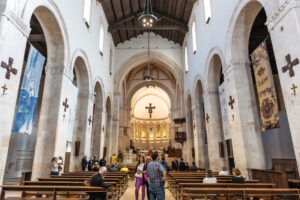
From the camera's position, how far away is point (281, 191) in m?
3.50

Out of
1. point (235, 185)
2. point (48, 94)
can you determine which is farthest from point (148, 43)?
point (235, 185)

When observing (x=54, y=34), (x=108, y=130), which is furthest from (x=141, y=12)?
(x=54, y=34)

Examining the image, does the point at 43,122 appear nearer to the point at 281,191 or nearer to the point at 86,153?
the point at 86,153

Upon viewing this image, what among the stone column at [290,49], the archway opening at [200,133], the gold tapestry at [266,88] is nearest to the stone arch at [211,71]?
the archway opening at [200,133]

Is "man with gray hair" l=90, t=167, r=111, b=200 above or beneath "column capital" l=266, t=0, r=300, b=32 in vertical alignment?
beneath

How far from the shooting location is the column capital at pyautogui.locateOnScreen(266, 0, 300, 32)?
14.9 feet

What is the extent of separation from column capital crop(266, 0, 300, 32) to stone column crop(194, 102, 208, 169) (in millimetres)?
8458

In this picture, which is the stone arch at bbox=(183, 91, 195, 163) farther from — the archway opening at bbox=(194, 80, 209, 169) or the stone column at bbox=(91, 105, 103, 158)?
the stone column at bbox=(91, 105, 103, 158)

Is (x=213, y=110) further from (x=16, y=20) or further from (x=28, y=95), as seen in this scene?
(x=16, y=20)

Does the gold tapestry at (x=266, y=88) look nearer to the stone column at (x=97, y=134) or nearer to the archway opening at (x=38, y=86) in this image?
the archway opening at (x=38, y=86)

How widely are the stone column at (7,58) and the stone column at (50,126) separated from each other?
2.42 metres

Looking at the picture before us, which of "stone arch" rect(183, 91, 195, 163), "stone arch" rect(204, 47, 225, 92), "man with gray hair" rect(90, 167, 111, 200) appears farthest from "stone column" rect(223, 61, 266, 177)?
"stone arch" rect(183, 91, 195, 163)

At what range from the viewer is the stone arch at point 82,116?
10.5 m

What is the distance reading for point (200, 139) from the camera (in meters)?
13.0
